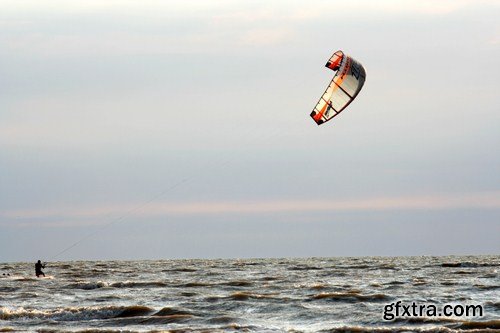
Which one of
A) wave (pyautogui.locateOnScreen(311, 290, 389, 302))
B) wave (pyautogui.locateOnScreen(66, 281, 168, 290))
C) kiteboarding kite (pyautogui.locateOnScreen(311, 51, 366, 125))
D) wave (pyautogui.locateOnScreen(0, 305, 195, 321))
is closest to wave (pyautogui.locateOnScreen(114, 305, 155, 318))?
wave (pyautogui.locateOnScreen(0, 305, 195, 321))

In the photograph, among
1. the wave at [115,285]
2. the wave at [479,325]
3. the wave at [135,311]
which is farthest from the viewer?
the wave at [115,285]

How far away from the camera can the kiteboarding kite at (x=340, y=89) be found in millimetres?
26188

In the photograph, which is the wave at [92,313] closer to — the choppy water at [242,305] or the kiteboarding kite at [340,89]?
the choppy water at [242,305]

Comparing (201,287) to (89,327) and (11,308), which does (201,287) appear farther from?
(89,327)

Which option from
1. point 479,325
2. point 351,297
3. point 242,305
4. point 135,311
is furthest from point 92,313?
point 479,325

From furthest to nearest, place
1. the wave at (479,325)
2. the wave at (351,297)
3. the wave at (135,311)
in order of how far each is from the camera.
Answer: the wave at (351,297) → the wave at (135,311) → the wave at (479,325)

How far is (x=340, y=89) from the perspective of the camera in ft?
86.7

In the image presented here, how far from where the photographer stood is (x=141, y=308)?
74.6 feet

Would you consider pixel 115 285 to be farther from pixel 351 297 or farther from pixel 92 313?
pixel 351 297

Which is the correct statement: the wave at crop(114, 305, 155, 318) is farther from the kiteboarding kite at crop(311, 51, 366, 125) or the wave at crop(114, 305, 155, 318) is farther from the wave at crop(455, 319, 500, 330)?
the wave at crop(455, 319, 500, 330)

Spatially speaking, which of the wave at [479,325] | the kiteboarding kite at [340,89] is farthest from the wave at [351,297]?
the wave at [479,325]

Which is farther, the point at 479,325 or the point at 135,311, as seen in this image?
the point at 135,311

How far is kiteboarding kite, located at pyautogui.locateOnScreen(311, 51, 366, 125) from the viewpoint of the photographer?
2619cm

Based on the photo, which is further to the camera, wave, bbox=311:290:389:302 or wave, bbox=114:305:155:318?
wave, bbox=311:290:389:302
